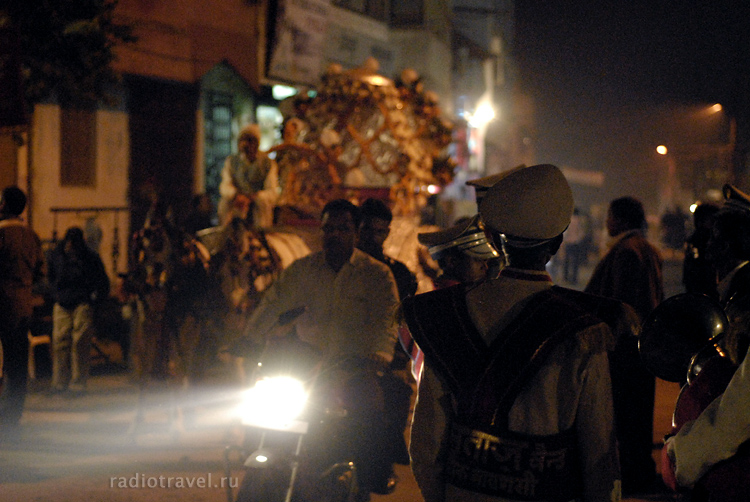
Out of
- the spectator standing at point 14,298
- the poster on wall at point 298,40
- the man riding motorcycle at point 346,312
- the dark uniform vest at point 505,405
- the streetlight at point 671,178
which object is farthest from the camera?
the streetlight at point 671,178

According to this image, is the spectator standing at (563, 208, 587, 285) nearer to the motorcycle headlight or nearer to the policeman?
the motorcycle headlight

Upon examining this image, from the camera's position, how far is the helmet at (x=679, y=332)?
2.81 metres

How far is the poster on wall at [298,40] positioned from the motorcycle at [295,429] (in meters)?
15.8

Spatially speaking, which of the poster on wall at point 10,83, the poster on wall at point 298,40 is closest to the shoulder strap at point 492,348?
the poster on wall at point 10,83

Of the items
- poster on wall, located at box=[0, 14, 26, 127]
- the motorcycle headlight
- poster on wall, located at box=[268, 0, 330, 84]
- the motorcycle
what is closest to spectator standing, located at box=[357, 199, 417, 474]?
the motorcycle

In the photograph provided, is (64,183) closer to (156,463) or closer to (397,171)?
(397,171)

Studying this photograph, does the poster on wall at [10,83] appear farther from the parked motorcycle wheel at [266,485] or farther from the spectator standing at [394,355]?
the parked motorcycle wheel at [266,485]

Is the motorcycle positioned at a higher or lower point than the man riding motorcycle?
lower

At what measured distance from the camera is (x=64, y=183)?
13.7m

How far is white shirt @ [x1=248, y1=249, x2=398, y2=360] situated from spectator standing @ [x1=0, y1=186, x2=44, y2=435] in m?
3.53

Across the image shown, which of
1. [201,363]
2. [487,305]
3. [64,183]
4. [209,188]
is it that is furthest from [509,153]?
[487,305]

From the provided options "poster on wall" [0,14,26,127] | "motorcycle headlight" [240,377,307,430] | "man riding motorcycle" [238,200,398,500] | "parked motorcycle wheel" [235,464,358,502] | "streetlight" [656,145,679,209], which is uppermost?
"streetlight" [656,145,679,209]

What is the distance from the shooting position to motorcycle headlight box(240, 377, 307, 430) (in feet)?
13.4

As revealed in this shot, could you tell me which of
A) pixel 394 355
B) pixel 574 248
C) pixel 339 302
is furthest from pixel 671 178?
pixel 339 302
